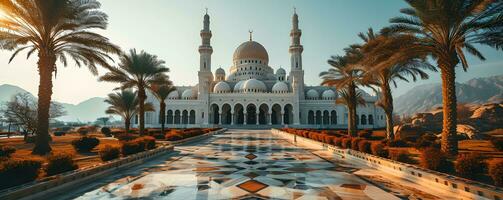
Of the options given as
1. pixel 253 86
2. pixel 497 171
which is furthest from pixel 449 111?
pixel 253 86

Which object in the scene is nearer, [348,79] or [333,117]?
[348,79]

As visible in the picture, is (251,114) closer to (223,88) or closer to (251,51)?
(223,88)

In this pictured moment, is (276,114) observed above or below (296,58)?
below

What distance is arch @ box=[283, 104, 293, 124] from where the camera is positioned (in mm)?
60656

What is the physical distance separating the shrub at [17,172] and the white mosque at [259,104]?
4948 cm

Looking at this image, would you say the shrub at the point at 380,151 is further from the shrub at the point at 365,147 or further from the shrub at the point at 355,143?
the shrub at the point at 355,143

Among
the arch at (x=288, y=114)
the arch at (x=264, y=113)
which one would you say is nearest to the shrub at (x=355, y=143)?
the arch at (x=288, y=114)

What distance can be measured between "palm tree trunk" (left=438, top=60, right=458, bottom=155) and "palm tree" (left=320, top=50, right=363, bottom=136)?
9243 millimetres

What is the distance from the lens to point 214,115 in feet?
206

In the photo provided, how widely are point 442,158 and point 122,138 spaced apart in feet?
71.6

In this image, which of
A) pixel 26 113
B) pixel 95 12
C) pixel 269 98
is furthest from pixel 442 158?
pixel 269 98

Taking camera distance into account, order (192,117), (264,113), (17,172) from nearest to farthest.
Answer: (17,172), (192,117), (264,113)

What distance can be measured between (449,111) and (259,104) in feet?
151

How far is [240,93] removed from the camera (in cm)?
5844
